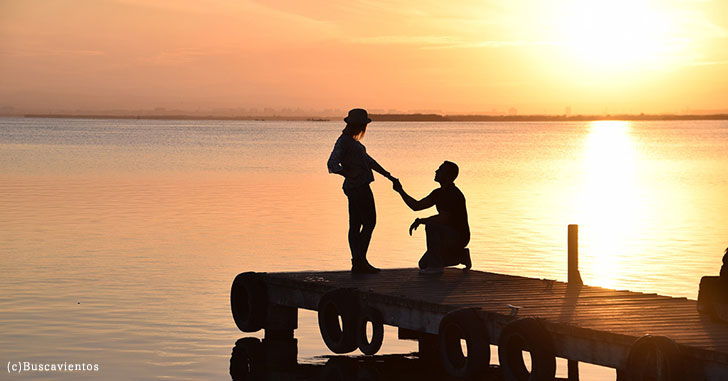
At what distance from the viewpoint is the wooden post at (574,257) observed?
52.0 feet

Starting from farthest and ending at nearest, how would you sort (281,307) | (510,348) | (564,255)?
(564,255), (281,307), (510,348)

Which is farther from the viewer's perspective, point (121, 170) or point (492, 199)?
point (121, 170)

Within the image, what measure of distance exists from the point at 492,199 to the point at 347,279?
100 feet

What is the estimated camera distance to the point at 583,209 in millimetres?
42750

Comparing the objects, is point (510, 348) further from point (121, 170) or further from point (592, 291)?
point (121, 170)

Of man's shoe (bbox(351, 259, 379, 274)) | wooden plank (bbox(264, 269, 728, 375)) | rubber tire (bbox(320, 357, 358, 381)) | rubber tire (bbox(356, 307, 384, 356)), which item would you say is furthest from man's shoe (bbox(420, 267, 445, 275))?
rubber tire (bbox(356, 307, 384, 356))


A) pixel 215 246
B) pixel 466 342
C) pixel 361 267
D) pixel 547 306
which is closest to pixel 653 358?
pixel 466 342

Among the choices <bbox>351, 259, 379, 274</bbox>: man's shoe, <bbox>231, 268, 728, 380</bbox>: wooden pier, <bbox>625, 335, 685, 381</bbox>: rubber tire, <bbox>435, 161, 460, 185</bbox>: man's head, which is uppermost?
<bbox>435, 161, 460, 185</bbox>: man's head

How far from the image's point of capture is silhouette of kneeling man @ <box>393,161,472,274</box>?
16.0 meters

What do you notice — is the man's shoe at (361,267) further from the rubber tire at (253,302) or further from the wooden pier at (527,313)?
the rubber tire at (253,302)

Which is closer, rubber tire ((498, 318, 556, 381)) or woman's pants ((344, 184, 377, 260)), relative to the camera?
rubber tire ((498, 318, 556, 381))

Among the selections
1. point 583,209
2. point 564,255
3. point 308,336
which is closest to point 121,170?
point 583,209

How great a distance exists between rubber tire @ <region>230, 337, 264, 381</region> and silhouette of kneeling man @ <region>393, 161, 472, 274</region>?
2.68m

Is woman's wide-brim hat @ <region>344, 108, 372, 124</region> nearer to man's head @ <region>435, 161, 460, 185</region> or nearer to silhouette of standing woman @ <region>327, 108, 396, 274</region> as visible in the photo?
silhouette of standing woman @ <region>327, 108, 396, 274</region>
